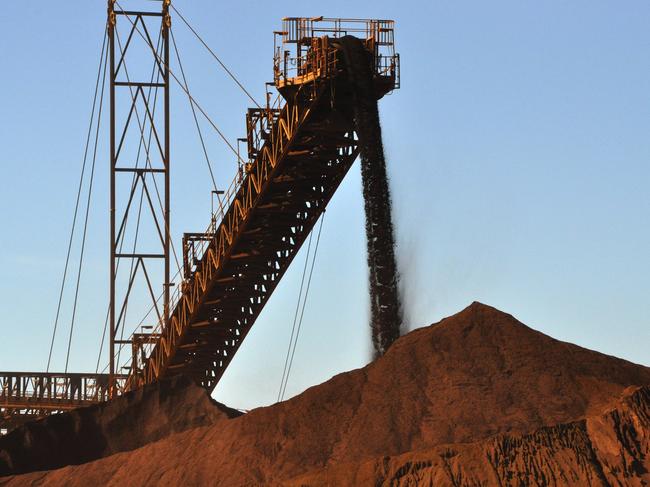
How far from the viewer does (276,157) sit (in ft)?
130

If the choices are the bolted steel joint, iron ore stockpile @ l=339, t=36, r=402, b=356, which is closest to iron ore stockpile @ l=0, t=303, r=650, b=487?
iron ore stockpile @ l=339, t=36, r=402, b=356

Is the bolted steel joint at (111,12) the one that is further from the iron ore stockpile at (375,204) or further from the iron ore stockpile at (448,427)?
the iron ore stockpile at (448,427)

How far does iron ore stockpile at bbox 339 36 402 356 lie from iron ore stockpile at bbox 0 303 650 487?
3.97 meters

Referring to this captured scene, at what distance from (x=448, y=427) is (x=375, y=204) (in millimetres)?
8703

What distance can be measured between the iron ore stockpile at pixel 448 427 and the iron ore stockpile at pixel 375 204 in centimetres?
397

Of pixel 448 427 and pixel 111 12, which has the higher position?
pixel 111 12

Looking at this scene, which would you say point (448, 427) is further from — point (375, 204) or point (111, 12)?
point (111, 12)

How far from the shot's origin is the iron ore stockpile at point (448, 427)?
1179 inches

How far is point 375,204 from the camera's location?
130ft

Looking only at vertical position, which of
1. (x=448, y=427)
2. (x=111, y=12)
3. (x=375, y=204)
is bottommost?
(x=448, y=427)

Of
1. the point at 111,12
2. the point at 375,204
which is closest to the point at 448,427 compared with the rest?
the point at 375,204

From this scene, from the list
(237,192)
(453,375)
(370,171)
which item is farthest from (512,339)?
(237,192)

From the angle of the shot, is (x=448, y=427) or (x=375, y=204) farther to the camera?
(x=375, y=204)

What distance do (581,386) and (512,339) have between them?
68.2 inches
